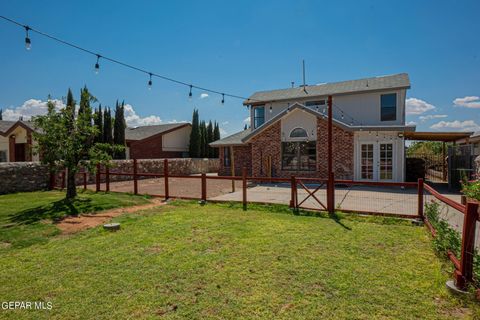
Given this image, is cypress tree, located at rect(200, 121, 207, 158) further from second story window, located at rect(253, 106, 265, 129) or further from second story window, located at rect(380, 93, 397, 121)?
second story window, located at rect(380, 93, 397, 121)

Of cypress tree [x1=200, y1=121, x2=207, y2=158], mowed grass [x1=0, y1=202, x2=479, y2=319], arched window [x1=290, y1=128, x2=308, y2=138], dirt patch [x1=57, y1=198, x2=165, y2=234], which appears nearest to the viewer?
mowed grass [x1=0, y1=202, x2=479, y2=319]

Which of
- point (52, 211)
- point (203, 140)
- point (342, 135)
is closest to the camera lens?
point (52, 211)

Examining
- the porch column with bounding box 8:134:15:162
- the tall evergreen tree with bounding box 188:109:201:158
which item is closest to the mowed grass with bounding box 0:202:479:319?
the porch column with bounding box 8:134:15:162

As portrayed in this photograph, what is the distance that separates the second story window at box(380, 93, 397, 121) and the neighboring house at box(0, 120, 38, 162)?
26351mm

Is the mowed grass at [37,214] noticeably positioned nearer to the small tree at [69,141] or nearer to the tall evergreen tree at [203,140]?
the small tree at [69,141]

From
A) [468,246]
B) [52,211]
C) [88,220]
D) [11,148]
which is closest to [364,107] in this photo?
[468,246]

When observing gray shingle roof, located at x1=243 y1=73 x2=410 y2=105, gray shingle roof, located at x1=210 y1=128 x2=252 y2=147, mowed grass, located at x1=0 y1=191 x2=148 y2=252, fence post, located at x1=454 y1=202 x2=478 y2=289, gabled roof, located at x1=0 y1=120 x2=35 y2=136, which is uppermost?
→ gray shingle roof, located at x1=243 y1=73 x2=410 y2=105

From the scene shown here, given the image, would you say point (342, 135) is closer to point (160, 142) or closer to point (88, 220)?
point (88, 220)

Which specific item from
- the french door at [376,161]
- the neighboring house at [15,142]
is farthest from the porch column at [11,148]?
the french door at [376,161]

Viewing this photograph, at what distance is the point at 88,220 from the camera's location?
800 centimetres

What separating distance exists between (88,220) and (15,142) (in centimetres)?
2234

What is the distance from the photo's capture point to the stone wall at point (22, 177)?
13491 mm

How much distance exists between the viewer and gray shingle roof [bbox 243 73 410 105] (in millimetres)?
17516

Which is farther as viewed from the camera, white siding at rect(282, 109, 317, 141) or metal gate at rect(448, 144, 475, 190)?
white siding at rect(282, 109, 317, 141)
